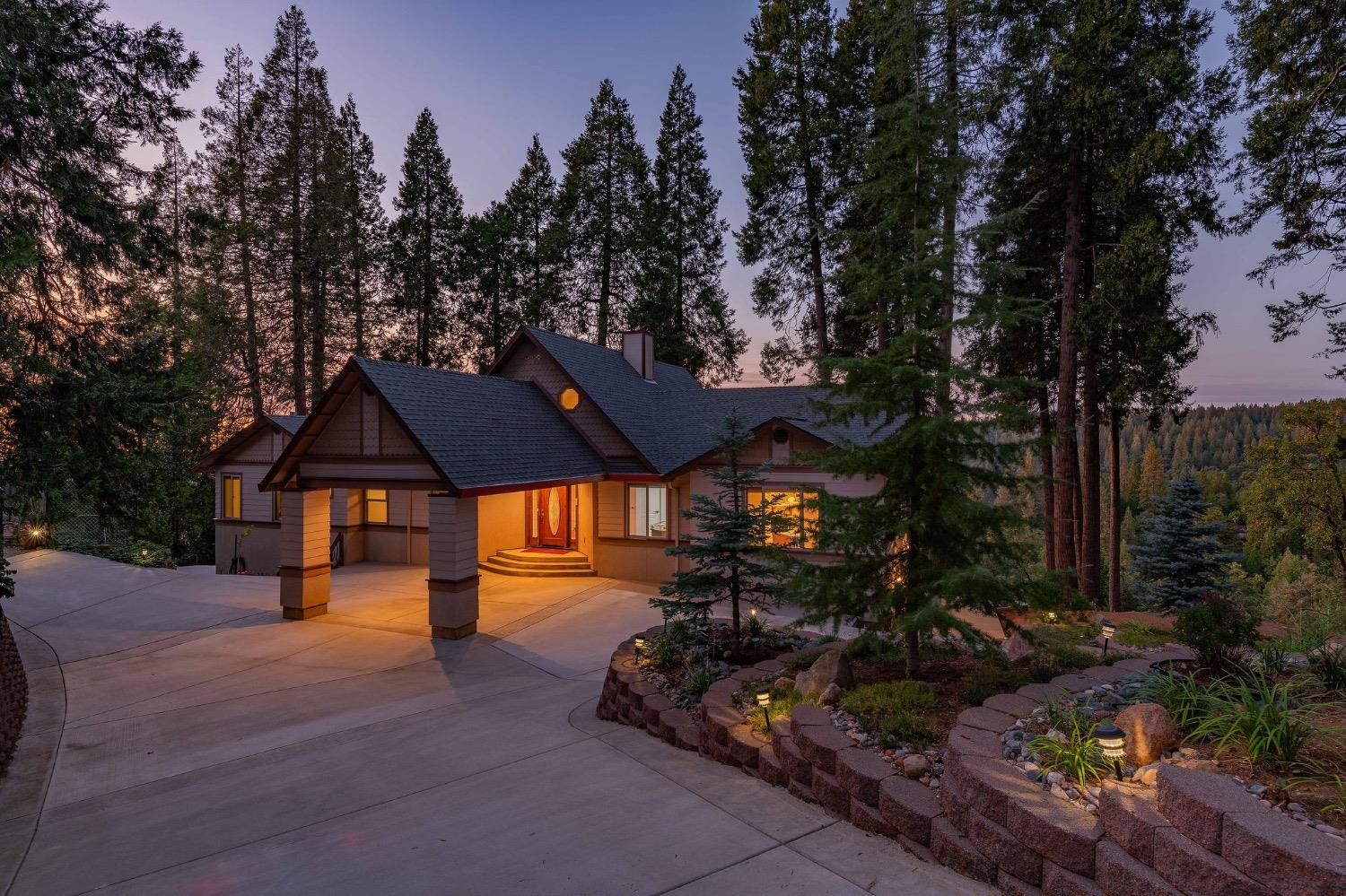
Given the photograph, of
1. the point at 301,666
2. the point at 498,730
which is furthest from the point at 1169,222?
the point at 301,666

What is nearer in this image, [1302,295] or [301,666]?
[301,666]

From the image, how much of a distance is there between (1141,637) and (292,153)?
29832 millimetres

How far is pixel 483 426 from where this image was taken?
1395 centimetres

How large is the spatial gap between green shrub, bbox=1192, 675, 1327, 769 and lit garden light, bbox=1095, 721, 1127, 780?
15.2 inches

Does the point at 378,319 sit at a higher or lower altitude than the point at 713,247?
lower

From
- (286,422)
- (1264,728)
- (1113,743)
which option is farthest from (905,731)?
(286,422)

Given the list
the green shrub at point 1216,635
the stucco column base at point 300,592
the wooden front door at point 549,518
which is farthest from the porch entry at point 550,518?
the green shrub at point 1216,635

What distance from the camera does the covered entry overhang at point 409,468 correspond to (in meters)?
11.5

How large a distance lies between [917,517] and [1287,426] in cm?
1479

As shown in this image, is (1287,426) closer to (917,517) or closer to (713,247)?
(917,517)

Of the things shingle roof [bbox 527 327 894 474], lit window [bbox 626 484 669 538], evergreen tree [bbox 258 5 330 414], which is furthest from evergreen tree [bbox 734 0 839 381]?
evergreen tree [bbox 258 5 330 414]

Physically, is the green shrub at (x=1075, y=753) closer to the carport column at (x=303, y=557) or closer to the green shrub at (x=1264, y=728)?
the green shrub at (x=1264, y=728)

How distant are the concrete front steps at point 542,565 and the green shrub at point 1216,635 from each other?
1322 cm

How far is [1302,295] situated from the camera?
11.6 meters
